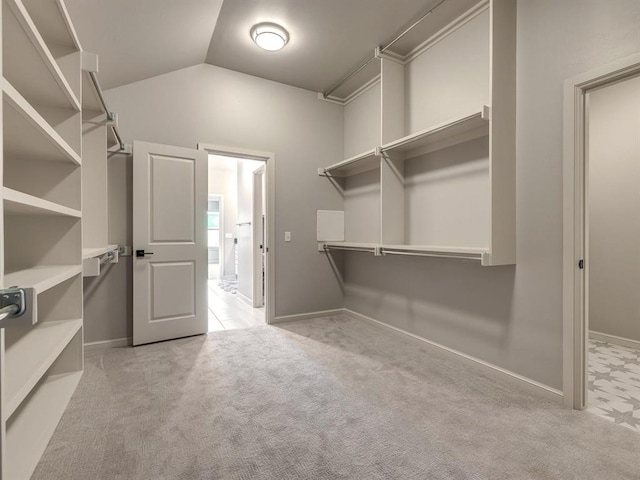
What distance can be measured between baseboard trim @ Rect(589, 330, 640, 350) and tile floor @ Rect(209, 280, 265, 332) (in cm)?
357

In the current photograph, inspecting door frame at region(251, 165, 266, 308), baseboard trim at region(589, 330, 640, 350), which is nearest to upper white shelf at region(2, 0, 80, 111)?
door frame at region(251, 165, 266, 308)

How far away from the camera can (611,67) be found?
1.79 m

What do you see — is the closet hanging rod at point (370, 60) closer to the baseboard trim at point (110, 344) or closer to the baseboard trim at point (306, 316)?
the baseboard trim at point (306, 316)

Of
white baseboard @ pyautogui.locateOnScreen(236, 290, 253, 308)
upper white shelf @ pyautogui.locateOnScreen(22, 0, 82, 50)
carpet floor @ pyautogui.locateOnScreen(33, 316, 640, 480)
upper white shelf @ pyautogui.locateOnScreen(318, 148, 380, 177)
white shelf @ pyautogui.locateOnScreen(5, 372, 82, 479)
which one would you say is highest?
upper white shelf @ pyautogui.locateOnScreen(318, 148, 380, 177)

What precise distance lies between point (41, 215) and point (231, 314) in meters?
3.31

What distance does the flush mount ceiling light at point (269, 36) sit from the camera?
2791mm

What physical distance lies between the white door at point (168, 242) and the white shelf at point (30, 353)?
187 cm

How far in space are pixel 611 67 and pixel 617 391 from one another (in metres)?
2.10

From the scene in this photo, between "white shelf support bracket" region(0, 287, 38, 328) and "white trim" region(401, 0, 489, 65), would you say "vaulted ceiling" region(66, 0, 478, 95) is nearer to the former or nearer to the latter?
"white trim" region(401, 0, 489, 65)

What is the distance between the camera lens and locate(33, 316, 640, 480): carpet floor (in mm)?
1496

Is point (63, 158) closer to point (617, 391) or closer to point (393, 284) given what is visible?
point (393, 284)

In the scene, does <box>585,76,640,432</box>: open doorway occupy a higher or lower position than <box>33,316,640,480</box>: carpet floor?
higher

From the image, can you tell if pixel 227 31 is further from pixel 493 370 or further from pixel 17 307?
pixel 493 370

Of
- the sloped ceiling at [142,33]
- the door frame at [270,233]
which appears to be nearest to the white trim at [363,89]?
the door frame at [270,233]
